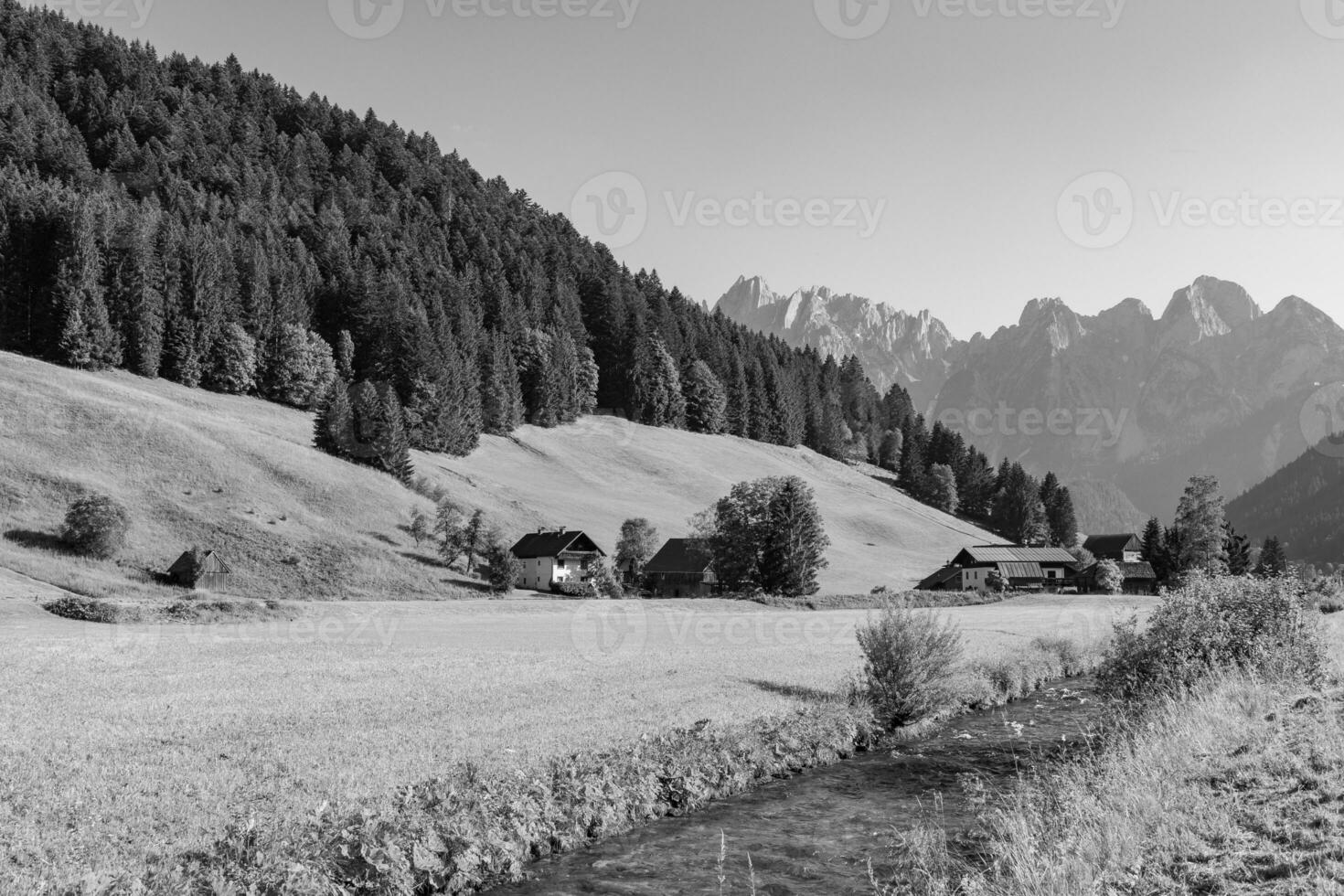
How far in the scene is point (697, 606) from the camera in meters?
69.4

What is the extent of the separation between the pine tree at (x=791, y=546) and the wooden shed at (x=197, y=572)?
44.4m

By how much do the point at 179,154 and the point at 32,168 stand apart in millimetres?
34420

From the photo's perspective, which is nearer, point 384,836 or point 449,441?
point 384,836

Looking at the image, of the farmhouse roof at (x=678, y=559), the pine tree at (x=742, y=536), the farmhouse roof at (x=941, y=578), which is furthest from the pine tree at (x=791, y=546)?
the farmhouse roof at (x=941, y=578)

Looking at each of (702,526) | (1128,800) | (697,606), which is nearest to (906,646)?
(1128,800)

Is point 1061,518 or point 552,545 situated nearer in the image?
point 552,545

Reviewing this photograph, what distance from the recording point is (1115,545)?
13325 cm

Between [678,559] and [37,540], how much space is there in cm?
5730

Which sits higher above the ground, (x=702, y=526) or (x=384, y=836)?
(x=702, y=526)

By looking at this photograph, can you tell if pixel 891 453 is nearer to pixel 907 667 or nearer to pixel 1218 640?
pixel 907 667

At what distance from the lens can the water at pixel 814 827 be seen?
14828 millimetres

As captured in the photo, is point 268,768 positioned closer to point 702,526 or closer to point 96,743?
point 96,743

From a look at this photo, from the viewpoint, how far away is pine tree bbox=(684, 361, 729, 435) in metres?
170

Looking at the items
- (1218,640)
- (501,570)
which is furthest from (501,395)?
(1218,640)
